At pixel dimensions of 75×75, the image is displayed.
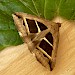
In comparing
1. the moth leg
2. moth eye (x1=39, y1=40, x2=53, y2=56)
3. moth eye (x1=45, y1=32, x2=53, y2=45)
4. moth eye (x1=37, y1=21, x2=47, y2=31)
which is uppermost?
moth eye (x1=37, y1=21, x2=47, y2=31)

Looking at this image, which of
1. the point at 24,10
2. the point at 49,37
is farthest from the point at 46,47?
the point at 24,10

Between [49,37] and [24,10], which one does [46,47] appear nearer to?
[49,37]

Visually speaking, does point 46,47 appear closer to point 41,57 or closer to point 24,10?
point 41,57

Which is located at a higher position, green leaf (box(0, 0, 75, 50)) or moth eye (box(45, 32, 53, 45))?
green leaf (box(0, 0, 75, 50))

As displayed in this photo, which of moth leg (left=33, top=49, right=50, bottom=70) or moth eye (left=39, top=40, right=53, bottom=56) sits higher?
moth eye (left=39, top=40, right=53, bottom=56)

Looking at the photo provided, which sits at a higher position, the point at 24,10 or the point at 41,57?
the point at 24,10
